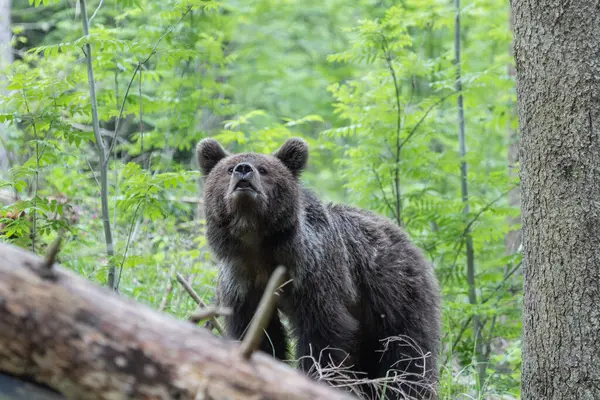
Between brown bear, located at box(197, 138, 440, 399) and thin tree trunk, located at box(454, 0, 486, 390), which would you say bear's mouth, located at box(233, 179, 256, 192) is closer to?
brown bear, located at box(197, 138, 440, 399)

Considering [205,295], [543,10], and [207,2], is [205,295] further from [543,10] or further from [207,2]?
[543,10]

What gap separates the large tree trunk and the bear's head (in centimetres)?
195

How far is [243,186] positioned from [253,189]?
0.09m

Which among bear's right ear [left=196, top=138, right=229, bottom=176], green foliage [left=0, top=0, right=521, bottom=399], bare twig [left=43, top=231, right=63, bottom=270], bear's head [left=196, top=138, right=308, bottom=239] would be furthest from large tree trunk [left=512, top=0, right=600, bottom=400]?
bare twig [left=43, top=231, right=63, bottom=270]

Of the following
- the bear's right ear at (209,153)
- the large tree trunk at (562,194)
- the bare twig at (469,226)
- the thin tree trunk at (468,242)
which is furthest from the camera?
the thin tree trunk at (468,242)

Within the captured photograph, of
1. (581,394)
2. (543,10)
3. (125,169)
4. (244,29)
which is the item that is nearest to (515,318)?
(581,394)

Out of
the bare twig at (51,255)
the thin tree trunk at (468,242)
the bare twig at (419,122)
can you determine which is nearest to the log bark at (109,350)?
the bare twig at (51,255)

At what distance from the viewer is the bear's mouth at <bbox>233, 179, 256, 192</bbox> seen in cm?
525

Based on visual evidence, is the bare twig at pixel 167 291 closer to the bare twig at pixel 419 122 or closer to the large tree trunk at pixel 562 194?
the bare twig at pixel 419 122

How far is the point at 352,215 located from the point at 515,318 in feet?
8.55

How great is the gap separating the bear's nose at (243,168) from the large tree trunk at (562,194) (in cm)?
208

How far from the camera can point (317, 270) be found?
18.2 feet

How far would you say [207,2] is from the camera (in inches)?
264

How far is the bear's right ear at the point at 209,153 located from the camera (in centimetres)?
602
